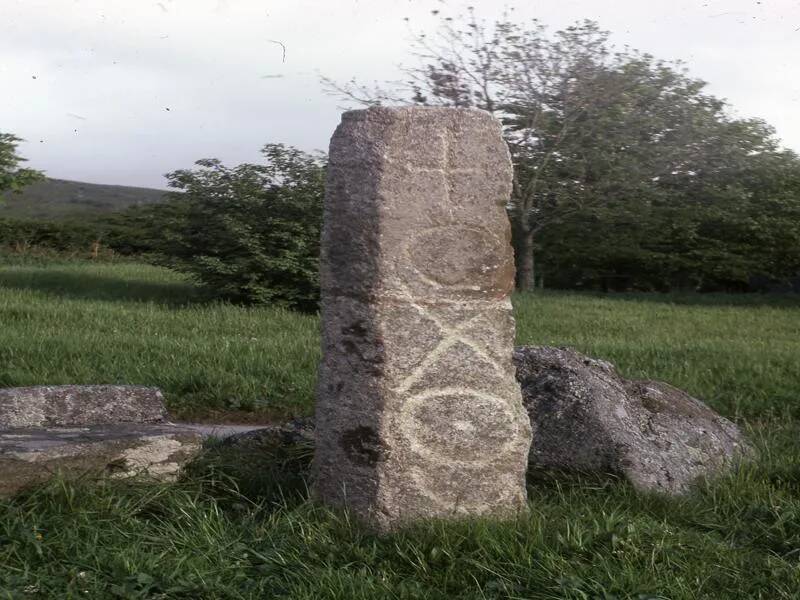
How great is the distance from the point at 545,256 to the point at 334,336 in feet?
101

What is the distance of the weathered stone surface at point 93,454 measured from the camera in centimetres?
446

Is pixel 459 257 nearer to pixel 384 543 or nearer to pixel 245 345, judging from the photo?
pixel 384 543

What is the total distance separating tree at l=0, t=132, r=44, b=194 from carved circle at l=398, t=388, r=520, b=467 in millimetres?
19382

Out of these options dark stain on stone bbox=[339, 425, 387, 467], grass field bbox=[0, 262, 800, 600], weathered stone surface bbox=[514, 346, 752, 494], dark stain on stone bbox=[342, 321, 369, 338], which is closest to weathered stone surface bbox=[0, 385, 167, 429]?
grass field bbox=[0, 262, 800, 600]

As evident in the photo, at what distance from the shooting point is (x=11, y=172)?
21.8 m

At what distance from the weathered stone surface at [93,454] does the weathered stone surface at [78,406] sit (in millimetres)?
744

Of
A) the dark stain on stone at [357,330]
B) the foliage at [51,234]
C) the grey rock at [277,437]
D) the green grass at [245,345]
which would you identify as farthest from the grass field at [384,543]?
the foliage at [51,234]

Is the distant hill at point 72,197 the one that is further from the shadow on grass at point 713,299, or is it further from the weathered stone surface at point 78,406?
the weathered stone surface at point 78,406

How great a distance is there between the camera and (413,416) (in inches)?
172

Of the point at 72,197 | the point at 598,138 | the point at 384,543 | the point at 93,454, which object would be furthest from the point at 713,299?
the point at 72,197

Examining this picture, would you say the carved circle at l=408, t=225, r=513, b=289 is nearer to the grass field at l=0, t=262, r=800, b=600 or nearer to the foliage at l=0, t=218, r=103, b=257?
the grass field at l=0, t=262, r=800, b=600

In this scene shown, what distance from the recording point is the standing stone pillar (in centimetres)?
435

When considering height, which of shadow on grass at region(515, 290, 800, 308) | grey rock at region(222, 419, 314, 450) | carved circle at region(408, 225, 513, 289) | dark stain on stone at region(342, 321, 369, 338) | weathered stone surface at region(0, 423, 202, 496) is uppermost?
carved circle at region(408, 225, 513, 289)

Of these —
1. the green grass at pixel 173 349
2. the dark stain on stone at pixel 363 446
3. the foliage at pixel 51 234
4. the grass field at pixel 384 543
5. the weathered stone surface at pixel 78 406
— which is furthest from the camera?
the foliage at pixel 51 234
